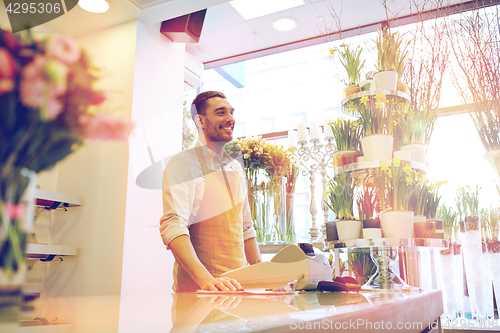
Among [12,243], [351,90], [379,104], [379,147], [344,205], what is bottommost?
[12,243]

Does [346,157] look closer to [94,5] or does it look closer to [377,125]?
[377,125]

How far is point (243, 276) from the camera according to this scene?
3.14 feet

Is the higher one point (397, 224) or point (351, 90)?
point (351, 90)

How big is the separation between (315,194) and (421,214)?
4.33 ft

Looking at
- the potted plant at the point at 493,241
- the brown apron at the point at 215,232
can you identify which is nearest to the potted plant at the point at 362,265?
the brown apron at the point at 215,232

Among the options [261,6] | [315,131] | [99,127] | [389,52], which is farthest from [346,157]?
[261,6]

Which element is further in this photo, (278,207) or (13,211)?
(278,207)

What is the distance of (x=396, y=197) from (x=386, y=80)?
20.5 inches

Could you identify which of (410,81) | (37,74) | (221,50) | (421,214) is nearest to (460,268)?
(421,214)

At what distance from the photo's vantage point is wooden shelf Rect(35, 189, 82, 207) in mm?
2102

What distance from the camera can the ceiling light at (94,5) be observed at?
8.30 feet

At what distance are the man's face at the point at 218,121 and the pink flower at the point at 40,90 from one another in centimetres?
165

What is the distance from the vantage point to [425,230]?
1.45 meters

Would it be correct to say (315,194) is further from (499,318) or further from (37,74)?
(37,74)
